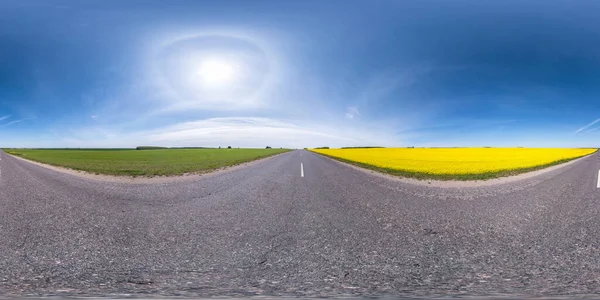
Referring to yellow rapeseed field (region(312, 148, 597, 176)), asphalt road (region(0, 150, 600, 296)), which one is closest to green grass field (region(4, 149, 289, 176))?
asphalt road (region(0, 150, 600, 296))

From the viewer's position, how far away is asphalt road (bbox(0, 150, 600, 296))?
3.96 m

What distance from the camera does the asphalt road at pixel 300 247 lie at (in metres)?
3.96

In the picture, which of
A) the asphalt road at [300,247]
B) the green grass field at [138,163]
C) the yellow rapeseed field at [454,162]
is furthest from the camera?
the yellow rapeseed field at [454,162]

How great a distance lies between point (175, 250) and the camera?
5.38 metres

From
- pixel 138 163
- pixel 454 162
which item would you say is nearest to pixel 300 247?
pixel 138 163

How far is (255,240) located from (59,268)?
10.4 ft

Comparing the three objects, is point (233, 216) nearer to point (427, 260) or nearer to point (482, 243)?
point (427, 260)

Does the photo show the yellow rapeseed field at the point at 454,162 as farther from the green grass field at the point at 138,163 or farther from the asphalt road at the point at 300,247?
the green grass field at the point at 138,163

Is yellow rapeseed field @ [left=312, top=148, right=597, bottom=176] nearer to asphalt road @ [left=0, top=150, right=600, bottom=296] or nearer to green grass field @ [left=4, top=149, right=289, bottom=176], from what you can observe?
asphalt road @ [left=0, top=150, right=600, bottom=296]

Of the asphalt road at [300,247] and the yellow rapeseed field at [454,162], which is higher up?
the yellow rapeseed field at [454,162]

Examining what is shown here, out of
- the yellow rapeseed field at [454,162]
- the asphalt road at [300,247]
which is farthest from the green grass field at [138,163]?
the yellow rapeseed field at [454,162]

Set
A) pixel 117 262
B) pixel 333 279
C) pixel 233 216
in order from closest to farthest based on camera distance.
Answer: pixel 333 279, pixel 117 262, pixel 233 216

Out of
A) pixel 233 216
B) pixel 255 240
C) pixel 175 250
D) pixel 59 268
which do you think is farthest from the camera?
pixel 233 216

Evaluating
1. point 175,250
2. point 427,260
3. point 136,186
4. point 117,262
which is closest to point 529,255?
point 427,260
